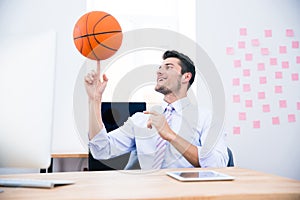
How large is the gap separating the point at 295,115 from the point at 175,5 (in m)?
1.49

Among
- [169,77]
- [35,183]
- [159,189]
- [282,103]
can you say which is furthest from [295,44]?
[35,183]

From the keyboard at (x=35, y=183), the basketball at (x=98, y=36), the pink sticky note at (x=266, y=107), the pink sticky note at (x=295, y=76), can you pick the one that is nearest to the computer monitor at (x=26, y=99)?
the keyboard at (x=35, y=183)

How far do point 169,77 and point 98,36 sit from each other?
642 millimetres

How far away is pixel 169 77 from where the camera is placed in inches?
82.4

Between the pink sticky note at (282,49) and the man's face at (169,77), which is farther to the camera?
the pink sticky note at (282,49)

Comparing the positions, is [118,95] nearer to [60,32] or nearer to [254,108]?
[60,32]

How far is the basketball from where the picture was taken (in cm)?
162

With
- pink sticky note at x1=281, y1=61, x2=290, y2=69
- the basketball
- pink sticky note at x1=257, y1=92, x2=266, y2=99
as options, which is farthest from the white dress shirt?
pink sticky note at x1=281, y1=61, x2=290, y2=69

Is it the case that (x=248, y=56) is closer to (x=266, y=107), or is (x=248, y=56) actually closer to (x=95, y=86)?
(x=266, y=107)

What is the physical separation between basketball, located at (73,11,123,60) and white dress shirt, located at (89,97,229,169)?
414 mm

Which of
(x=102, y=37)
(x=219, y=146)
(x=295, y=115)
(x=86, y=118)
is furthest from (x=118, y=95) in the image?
(x=295, y=115)

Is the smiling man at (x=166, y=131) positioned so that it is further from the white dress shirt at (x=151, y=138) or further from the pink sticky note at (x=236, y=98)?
the pink sticky note at (x=236, y=98)

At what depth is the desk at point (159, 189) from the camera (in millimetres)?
740

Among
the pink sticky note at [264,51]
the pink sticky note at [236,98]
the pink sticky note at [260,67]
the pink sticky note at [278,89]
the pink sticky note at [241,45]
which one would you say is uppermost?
the pink sticky note at [241,45]
